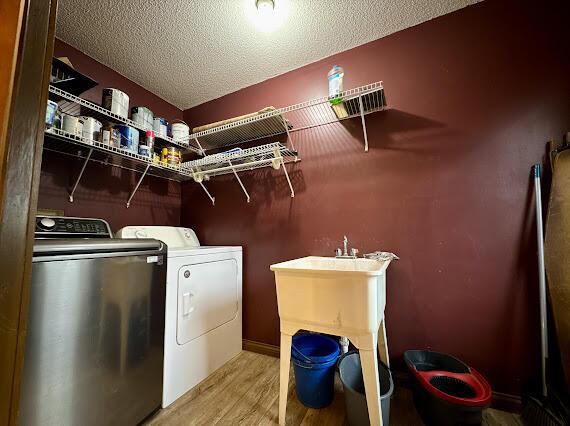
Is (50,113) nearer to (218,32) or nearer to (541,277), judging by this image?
(218,32)

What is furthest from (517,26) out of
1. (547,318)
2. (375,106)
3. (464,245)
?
(547,318)

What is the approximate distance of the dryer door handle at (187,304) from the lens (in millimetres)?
1415

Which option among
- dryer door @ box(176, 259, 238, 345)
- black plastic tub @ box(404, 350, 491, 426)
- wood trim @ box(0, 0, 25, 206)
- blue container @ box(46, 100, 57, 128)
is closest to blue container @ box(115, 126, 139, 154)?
blue container @ box(46, 100, 57, 128)

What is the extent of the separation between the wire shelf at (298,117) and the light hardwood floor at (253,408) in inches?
72.8

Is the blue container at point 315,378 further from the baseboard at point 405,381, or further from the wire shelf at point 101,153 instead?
the wire shelf at point 101,153

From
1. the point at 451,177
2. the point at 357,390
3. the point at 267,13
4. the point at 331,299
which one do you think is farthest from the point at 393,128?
the point at 357,390

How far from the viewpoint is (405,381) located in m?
1.45

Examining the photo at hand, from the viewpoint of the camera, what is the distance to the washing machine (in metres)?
1.34

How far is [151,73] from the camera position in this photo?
1983mm

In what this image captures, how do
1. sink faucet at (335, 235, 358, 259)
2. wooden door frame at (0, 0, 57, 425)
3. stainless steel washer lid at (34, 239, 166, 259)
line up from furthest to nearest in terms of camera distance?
sink faucet at (335, 235, 358, 259), stainless steel washer lid at (34, 239, 166, 259), wooden door frame at (0, 0, 57, 425)

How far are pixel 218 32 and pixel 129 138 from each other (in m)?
1.00

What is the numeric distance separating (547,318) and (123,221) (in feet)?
9.72

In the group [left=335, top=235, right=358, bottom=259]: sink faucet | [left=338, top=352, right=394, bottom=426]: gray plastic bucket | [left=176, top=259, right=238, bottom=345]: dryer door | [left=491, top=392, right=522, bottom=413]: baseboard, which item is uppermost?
[left=335, top=235, right=358, bottom=259]: sink faucet

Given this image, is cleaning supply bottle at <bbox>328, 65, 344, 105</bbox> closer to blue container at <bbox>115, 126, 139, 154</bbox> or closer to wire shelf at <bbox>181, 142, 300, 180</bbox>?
wire shelf at <bbox>181, 142, 300, 180</bbox>
